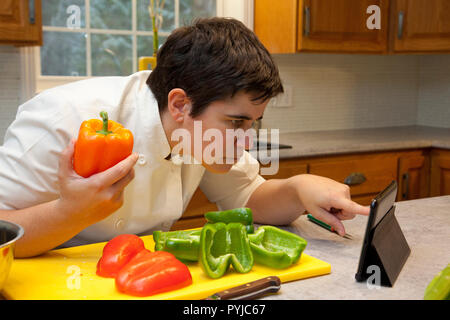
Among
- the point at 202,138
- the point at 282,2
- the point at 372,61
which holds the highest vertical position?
the point at 282,2

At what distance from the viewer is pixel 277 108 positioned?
3283 mm

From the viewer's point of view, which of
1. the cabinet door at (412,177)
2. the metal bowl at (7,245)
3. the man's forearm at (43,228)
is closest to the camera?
the metal bowl at (7,245)

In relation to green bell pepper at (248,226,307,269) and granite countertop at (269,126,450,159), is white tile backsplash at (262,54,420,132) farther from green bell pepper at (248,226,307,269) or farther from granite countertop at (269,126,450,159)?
green bell pepper at (248,226,307,269)

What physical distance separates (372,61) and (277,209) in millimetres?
2443

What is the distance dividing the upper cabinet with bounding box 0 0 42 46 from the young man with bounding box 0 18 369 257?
937 millimetres

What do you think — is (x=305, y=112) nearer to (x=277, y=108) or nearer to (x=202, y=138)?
(x=277, y=108)

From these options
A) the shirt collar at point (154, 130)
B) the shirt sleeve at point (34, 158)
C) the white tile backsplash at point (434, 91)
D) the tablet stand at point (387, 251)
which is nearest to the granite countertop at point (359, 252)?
the tablet stand at point (387, 251)

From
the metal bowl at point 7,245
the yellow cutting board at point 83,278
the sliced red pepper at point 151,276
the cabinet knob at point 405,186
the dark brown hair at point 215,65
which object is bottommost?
the cabinet knob at point 405,186

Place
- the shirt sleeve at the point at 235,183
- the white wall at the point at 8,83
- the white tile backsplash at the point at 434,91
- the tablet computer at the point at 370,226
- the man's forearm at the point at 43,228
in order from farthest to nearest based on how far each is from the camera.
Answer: the white tile backsplash at the point at 434,91, the white wall at the point at 8,83, the shirt sleeve at the point at 235,183, the man's forearm at the point at 43,228, the tablet computer at the point at 370,226

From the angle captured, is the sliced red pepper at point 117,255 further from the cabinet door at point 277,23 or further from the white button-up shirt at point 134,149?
the cabinet door at point 277,23

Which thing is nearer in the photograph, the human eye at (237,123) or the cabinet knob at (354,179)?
the human eye at (237,123)

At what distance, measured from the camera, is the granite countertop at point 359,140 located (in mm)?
2678

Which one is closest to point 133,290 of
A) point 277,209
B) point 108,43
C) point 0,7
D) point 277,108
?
point 277,209

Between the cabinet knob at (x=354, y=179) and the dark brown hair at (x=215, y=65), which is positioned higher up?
the dark brown hair at (x=215, y=65)
